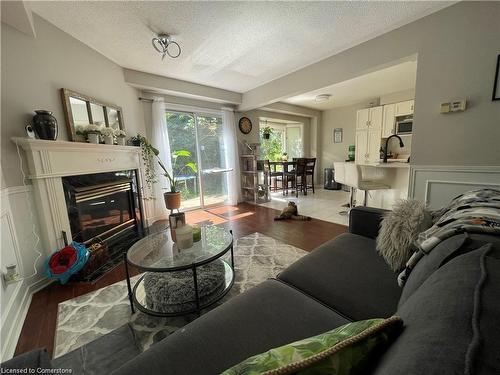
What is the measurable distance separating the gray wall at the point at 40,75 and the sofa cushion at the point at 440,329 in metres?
2.56

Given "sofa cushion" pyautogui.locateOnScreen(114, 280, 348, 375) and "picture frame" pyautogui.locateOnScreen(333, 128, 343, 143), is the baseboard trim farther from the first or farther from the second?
"picture frame" pyautogui.locateOnScreen(333, 128, 343, 143)

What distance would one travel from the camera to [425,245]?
0.87m

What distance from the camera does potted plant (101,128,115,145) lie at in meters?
2.45

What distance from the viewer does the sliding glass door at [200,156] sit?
12.8ft

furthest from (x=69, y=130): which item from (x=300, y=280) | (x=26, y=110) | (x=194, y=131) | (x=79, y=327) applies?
(x=300, y=280)

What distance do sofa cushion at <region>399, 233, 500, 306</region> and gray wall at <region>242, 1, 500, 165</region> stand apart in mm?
1682

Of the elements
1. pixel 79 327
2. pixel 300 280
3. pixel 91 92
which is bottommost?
pixel 79 327

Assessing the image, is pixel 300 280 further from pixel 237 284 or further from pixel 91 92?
pixel 91 92

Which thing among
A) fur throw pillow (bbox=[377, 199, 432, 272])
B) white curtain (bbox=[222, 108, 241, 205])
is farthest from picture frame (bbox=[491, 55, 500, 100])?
white curtain (bbox=[222, 108, 241, 205])

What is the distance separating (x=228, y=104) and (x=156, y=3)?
2627 mm

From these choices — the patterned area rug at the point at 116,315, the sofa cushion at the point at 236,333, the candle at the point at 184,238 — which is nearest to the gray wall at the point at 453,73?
the patterned area rug at the point at 116,315

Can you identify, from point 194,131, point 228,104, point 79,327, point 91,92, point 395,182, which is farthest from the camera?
point 228,104

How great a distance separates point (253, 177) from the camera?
468 centimetres

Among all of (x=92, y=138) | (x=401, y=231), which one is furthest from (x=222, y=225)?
(x=401, y=231)
